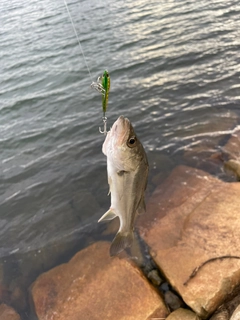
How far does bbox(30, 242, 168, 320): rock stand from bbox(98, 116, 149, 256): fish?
1703 millimetres

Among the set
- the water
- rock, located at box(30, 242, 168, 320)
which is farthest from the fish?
the water

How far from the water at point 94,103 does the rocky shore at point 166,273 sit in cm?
99

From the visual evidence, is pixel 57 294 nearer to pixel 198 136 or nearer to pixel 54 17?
pixel 198 136

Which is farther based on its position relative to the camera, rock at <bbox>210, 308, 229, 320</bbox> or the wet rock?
the wet rock

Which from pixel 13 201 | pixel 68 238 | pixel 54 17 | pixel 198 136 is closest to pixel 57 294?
pixel 68 238

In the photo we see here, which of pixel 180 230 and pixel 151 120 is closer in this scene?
pixel 180 230

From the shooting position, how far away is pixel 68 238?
6.76m

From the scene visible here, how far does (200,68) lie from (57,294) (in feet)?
30.6

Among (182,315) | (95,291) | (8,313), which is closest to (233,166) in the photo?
(182,315)

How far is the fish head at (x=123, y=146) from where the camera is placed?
9.86ft

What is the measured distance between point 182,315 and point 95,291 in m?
1.55

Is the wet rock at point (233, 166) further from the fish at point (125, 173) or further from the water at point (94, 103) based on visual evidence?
the fish at point (125, 173)

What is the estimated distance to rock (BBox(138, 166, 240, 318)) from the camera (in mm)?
4703

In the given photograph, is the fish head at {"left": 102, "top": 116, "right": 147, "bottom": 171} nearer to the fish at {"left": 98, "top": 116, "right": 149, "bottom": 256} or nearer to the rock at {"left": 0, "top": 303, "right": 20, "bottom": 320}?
the fish at {"left": 98, "top": 116, "right": 149, "bottom": 256}
